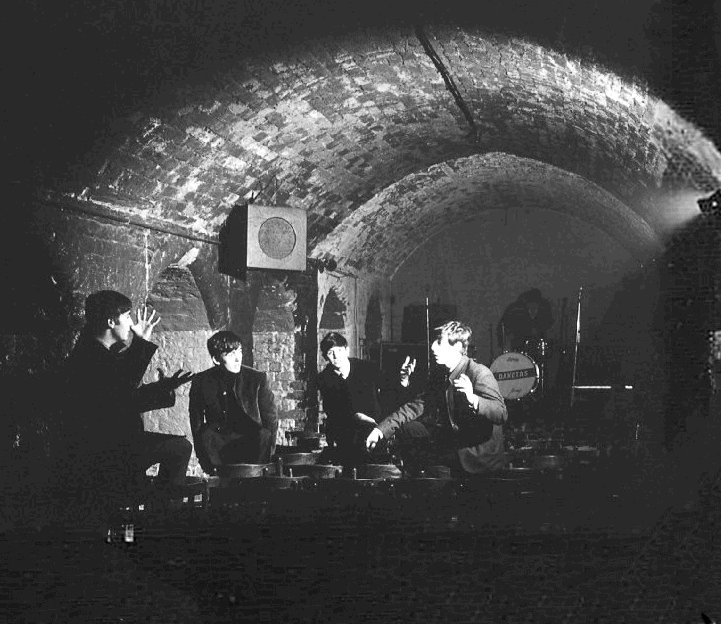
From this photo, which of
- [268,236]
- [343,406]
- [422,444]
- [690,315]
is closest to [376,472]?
[422,444]

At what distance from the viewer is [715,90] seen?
6602mm

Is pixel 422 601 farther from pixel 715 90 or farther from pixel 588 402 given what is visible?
pixel 588 402

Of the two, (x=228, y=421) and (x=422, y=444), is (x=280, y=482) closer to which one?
(x=228, y=421)

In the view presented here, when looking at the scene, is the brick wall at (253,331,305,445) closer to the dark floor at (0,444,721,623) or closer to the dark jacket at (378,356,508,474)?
the dark jacket at (378,356,508,474)

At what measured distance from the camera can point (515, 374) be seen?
14.0 m

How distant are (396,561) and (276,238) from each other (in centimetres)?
465

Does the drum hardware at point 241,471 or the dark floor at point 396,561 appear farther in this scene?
the drum hardware at point 241,471

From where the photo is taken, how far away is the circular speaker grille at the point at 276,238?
34.9 feet

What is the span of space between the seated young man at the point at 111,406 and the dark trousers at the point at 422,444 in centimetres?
223

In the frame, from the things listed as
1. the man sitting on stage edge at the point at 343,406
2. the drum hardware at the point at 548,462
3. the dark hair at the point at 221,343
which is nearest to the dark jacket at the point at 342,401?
the man sitting on stage edge at the point at 343,406

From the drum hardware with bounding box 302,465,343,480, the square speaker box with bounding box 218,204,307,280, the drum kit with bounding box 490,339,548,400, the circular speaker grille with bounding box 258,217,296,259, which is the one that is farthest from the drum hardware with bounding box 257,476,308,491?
the drum kit with bounding box 490,339,548,400

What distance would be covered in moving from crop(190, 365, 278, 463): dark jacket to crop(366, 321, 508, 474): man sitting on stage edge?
121cm

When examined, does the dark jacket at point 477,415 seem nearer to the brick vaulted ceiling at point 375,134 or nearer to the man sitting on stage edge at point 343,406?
the man sitting on stage edge at point 343,406

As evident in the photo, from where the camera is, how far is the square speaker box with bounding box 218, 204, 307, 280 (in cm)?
1062
